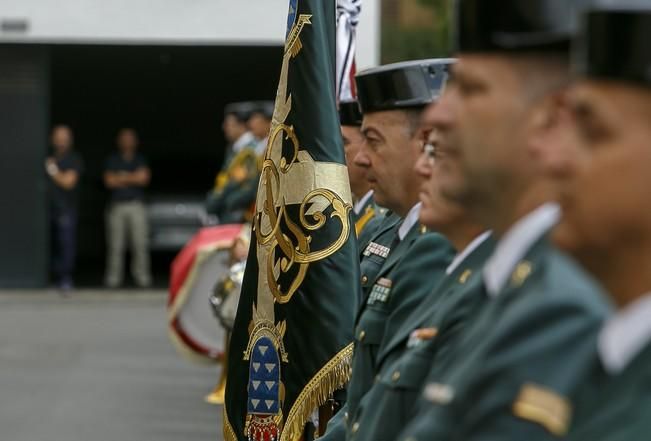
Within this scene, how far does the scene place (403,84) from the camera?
4.45m

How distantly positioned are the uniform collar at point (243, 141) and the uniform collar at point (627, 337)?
11.8 metres

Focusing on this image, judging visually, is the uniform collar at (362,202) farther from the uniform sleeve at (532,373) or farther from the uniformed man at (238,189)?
the uniformed man at (238,189)

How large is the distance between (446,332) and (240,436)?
9.27 feet

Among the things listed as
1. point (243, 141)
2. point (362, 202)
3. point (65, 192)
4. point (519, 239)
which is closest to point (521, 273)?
point (519, 239)

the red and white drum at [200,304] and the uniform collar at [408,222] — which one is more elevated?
the uniform collar at [408,222]

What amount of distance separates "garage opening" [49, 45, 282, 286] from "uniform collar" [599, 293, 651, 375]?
1871 cm

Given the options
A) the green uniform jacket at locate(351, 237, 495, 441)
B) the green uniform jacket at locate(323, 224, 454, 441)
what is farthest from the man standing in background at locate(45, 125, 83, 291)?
the green uniform jacket at locate(351, 237, 495, 441)

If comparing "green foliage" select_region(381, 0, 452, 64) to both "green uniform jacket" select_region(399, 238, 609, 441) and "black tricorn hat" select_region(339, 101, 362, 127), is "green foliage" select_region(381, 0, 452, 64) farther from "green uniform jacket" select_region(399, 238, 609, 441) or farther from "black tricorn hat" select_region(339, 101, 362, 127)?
"green uniform jacket" select_region(399, 238, 609, 441)

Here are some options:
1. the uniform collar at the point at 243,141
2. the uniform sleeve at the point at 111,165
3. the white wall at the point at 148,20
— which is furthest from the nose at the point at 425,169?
the uniform sleeve at the point at 111,165

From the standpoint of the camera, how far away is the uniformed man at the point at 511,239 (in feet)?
5.91

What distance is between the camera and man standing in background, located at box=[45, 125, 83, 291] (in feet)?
63.9

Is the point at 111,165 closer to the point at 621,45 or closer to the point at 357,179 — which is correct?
the point at 357,179

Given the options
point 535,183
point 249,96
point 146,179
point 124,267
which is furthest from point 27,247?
point 535,183

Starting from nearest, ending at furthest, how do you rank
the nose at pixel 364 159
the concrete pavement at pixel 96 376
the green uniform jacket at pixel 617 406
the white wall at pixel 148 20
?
1. the green uniform jacket at pixel 617 406
2. the nose at pixel 364 159
3. the concrete pavement at pixel 96 376
4. the white wall at pixel 148 20
